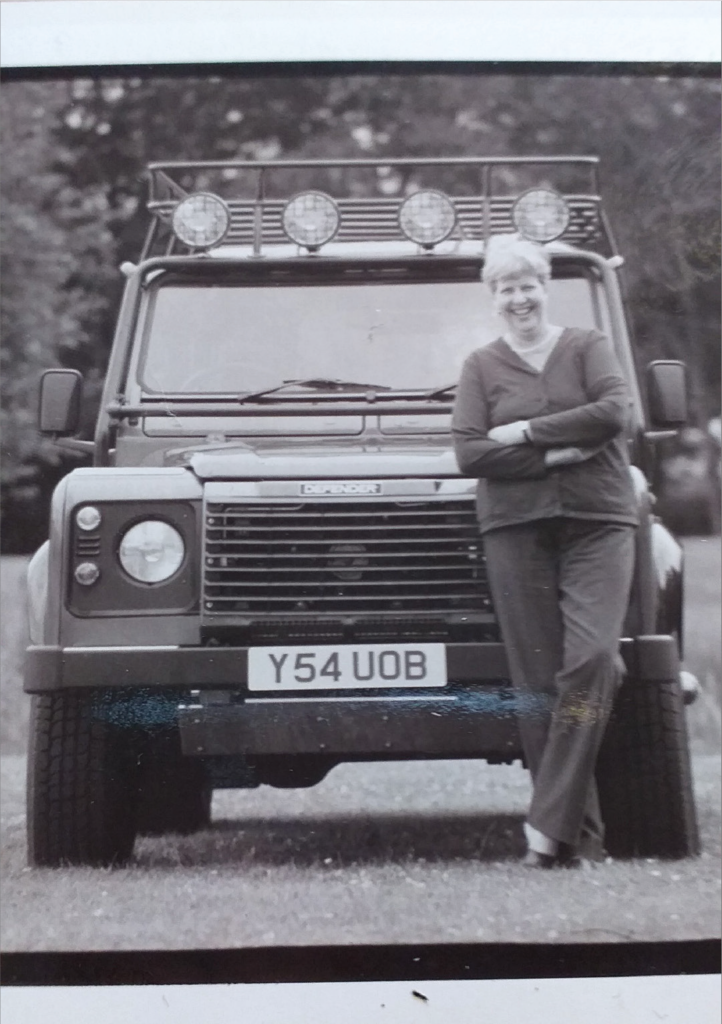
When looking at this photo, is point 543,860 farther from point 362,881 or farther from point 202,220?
point 202,220

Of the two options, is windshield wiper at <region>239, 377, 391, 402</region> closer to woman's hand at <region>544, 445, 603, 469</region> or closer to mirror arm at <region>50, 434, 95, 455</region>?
mirror arm at <region>50, 434, 95, 455</region>

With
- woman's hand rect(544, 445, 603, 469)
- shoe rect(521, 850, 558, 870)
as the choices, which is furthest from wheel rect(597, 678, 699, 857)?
woman's hand rect(544, 445, 603, 469)

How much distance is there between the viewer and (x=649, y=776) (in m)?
2.86

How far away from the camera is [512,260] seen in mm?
3166

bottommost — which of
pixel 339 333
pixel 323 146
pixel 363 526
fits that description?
pixel 363 526

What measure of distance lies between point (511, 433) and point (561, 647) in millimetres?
463

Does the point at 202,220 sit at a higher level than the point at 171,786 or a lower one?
higher

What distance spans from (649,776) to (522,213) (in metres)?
1.31

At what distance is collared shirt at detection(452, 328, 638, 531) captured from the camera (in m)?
2.80

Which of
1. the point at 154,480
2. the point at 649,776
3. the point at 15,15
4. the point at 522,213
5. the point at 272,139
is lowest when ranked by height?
the point at 649,776

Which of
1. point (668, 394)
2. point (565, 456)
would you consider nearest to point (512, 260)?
point (668, 394)

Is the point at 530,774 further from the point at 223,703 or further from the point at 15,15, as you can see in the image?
the point at 15,15

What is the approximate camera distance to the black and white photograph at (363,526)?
109 inches

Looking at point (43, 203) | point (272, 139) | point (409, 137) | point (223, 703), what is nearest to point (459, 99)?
point (409, 137)
